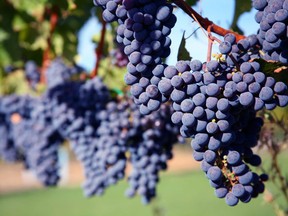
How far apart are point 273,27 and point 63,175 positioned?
1346 centimetres

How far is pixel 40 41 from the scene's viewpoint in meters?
1.95

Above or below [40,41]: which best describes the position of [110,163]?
below

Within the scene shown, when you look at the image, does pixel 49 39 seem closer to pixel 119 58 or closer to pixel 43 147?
pixel 43 147

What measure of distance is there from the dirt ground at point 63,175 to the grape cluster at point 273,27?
1304 cm

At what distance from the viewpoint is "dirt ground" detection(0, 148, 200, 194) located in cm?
1414

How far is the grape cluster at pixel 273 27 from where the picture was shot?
25.9 inches

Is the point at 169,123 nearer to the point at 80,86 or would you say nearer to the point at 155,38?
the point at 80,86

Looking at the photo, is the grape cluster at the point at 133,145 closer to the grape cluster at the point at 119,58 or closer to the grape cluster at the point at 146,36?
the grape cluster at the point at 119,58

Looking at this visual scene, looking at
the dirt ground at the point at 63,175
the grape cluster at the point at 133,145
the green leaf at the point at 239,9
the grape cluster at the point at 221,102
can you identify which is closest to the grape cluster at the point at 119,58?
the grape cluster at the point at 133,145

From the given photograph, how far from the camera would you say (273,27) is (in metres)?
0.67

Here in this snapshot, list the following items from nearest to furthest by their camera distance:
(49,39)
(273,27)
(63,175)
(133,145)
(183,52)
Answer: (273,27) < (183,52) < (133,145) < (49,39) < (63,175)

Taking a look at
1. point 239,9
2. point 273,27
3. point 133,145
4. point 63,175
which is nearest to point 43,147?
point 133,145

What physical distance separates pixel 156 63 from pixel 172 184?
473 inches

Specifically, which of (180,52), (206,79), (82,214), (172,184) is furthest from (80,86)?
(172,184)
